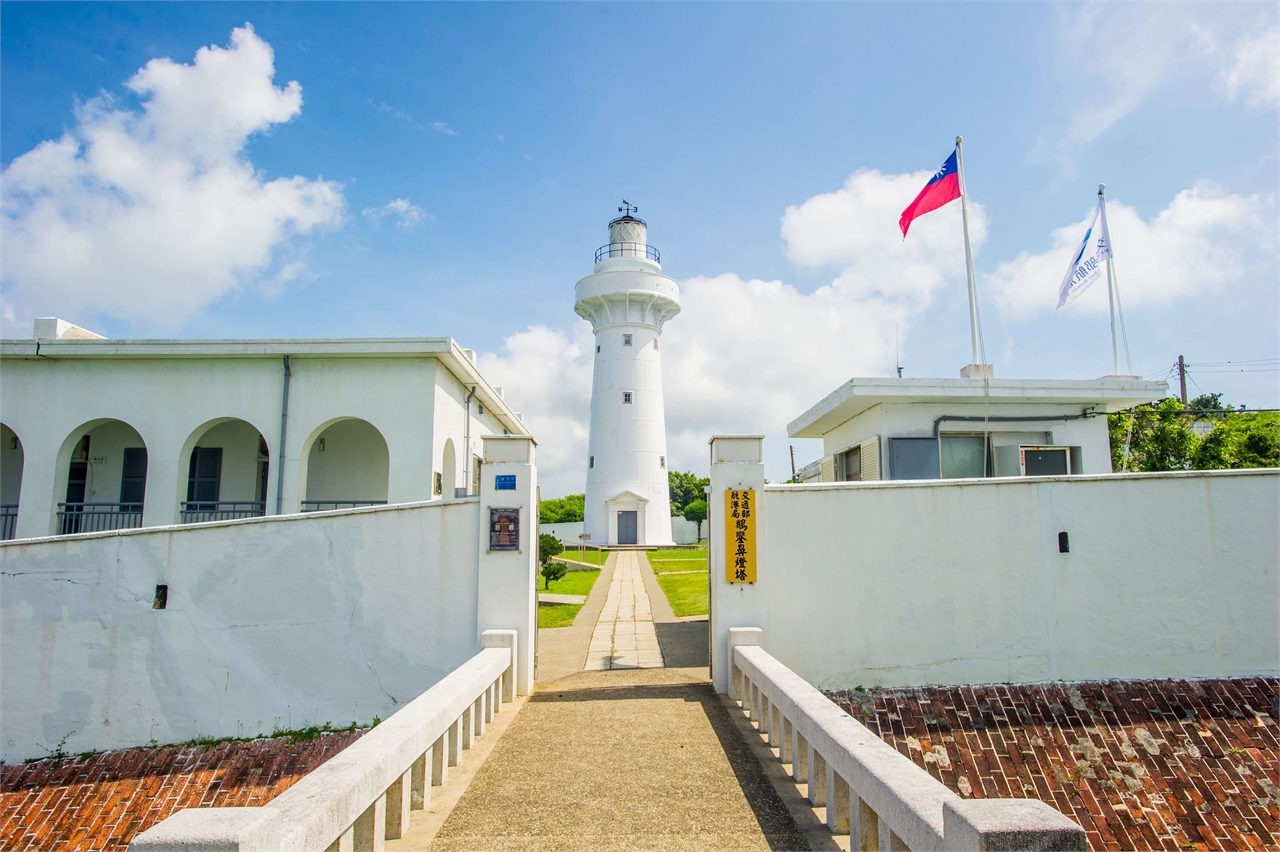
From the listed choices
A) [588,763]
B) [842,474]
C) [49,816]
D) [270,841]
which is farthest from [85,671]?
[842,474]

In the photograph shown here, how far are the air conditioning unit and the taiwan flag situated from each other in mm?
4067

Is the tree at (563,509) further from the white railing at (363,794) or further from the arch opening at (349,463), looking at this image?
the white railing at (363,794)

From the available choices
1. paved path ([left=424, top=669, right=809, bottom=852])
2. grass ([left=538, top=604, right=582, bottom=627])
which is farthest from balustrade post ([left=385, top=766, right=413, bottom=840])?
grass ([left=538, top=604, right=582, bottom=627])

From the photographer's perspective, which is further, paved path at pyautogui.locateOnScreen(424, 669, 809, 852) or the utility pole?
the utility pole

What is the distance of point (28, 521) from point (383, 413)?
6118 millimetres

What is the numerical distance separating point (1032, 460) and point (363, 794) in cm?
1180

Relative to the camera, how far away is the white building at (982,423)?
39.7ft

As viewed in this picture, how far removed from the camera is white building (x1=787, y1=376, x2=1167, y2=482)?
1209cm

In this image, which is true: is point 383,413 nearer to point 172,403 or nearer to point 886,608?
point 172,403

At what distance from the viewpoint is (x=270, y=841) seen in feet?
10.0

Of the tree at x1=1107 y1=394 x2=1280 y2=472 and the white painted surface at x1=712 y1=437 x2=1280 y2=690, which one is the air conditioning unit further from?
the tree at x1=1107 y1=394 x2=1280 y2=472

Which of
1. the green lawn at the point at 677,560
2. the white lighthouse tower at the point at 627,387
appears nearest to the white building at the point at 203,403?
the green lawn at the point at 677,560

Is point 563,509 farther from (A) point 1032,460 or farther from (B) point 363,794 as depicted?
(B) point 363,794

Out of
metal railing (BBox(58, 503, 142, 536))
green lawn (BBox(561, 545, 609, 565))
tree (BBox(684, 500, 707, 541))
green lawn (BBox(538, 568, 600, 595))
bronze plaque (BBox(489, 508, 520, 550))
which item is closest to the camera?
bronze plaque (BBox(489, 508, 520, 550))
